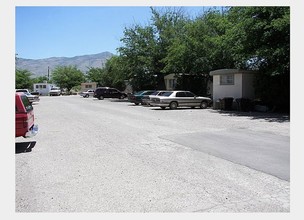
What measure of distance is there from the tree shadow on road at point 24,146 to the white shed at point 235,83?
16.7 metres

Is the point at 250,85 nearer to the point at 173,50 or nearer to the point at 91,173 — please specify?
the point at 173,50

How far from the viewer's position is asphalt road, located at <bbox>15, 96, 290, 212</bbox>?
16.8 feet

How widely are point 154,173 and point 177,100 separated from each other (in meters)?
18.5

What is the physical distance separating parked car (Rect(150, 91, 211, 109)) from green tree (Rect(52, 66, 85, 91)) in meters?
60.1

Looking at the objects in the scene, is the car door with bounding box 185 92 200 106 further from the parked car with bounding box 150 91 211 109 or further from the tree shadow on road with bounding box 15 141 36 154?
the tree shadow on road with bounding box 15 141 36 154

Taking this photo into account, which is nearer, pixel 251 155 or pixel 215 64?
pixel 251 155

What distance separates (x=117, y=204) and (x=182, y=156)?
11.7 ft

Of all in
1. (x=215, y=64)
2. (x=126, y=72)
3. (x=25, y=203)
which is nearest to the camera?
(x=25, y=203)

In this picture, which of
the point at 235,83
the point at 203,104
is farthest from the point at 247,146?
the point at 203,104

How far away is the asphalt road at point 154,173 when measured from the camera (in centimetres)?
513

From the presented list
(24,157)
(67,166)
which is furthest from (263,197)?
(24,157)

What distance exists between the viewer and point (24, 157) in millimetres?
8445

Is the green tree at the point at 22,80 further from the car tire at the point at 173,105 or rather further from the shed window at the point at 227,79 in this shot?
the shed window at the point at 227,79
